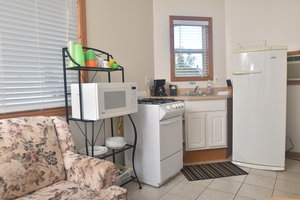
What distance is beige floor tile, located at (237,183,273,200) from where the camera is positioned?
211 centimetres

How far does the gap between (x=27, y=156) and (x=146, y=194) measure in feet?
4.07

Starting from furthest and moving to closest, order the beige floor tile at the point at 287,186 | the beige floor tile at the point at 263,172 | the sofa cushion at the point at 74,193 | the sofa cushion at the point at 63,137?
the beige floor tile at the point at 263,172 < the beige floor tile at the point at 287,186 < the sofa cushion at the point at 63,137 < the sofa cushion at the point at 74,193

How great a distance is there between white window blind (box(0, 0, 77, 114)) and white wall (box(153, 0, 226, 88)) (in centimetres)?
136

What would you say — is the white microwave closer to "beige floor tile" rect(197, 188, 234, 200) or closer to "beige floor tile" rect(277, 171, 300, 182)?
"beige floor tile" rect(197, 188, 234, 200)

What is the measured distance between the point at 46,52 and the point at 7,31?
353 millimetres

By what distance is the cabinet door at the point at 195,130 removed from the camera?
2887mm

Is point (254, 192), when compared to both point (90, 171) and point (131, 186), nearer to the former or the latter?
point (131, 186)

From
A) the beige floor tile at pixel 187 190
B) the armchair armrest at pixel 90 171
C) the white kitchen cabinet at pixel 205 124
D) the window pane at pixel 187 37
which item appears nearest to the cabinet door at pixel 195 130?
the white kitchen cabinet at pixel 205 124

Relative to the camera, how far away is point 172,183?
2449mm

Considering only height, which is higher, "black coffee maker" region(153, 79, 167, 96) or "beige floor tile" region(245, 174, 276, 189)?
"black coffee maker" region(153, 79, 167, 96)

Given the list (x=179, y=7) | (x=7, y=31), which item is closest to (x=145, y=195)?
(x=7, y=31)

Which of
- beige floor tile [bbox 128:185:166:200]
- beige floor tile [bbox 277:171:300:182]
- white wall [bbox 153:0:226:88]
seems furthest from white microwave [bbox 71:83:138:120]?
beige floor tile [bbox 277:171:300:182]

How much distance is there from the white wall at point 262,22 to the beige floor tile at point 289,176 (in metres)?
1.61

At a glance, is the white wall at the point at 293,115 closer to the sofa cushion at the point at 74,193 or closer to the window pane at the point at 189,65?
the window pane at the point at 189,65
